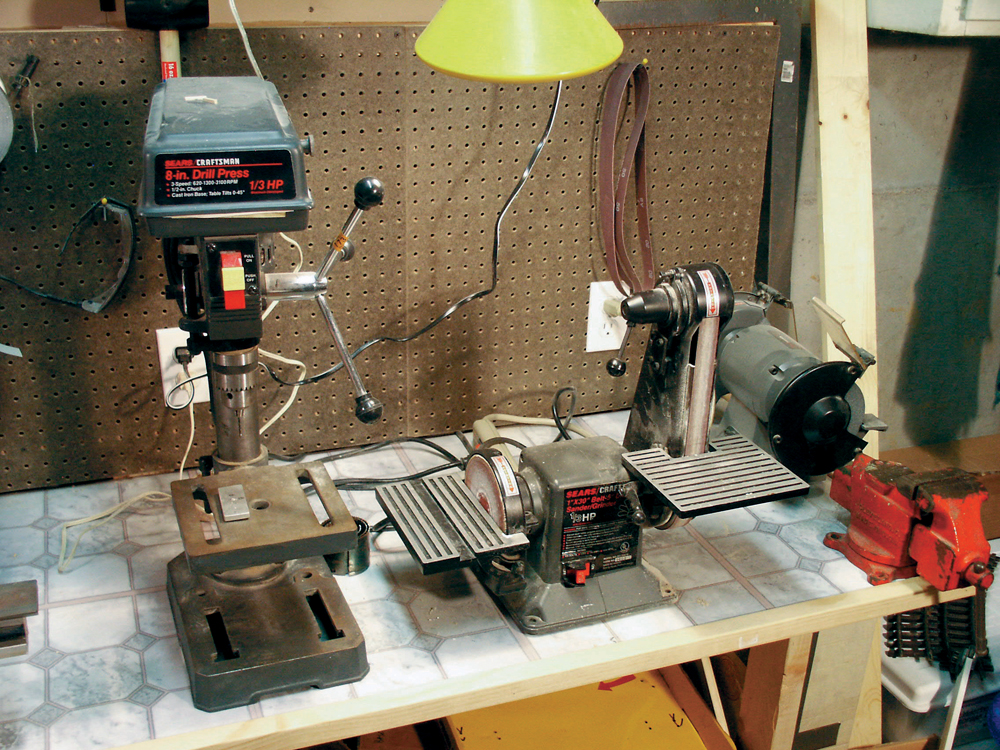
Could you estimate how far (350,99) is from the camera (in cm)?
132

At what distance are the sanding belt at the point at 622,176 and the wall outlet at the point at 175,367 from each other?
27.3 inches

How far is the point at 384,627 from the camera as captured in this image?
3.64 ft

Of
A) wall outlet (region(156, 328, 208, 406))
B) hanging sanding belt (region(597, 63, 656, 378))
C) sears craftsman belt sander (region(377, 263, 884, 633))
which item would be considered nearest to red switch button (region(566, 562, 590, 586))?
sears craftsman belt sander (region(377, 263, 884, 633))

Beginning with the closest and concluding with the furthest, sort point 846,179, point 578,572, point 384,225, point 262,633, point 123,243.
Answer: point 262,633 < point 578,572 < point 123,243 < point 384,225 < point 846,179

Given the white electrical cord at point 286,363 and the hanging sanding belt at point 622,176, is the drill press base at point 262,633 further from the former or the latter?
the hanging sanding belt at point 622,176

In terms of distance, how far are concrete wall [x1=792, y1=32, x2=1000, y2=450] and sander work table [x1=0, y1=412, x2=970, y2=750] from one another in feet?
1.74

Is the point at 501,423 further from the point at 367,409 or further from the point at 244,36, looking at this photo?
the point at 244,36

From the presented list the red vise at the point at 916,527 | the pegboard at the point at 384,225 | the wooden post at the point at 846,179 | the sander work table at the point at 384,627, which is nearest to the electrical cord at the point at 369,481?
the sander work table at the point at 384,627

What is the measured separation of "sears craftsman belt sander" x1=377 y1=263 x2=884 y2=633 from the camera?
1080mm

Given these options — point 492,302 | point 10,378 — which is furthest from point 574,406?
point 10,378

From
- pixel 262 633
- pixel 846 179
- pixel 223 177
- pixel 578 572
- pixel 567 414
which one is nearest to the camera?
pixel 223 177

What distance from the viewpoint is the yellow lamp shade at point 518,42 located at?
36.3 inches

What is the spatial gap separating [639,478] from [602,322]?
548 mm

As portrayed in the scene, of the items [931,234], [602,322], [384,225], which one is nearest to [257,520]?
[384,225]
